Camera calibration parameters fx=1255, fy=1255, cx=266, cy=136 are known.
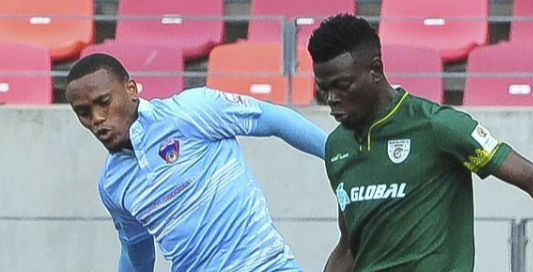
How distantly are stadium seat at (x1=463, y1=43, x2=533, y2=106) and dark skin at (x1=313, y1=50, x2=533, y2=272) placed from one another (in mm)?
4279

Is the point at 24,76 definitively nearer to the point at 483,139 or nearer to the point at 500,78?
the point at 500,78

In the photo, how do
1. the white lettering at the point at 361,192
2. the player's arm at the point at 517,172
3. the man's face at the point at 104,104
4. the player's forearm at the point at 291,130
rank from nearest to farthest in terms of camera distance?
the player's arm at the point at 517,172
the white lettering at the point at 361,192
the man's face at the point at 104,104
the player's forearm at the point at 291,130

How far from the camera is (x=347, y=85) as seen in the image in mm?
3180

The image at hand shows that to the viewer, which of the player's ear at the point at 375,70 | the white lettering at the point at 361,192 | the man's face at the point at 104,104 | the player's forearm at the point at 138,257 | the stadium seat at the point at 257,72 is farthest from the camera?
the stadium seat at the point at 257,72

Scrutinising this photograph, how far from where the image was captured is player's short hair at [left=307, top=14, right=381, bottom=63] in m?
3.21

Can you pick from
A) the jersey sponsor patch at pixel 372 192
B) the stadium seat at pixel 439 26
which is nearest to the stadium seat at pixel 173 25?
the stadium seat at pixel 439 26

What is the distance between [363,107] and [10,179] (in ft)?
15.0

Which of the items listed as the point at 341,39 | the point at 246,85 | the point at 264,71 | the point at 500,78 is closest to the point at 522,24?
the point at 500,78

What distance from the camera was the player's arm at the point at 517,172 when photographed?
10.2ft

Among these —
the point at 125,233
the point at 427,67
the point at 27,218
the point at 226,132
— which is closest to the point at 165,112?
the point at 226,132

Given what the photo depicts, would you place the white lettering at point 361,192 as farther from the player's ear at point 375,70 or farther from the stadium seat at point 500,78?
the stadium seat at point 500,78

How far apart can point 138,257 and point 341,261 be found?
2.85 feet

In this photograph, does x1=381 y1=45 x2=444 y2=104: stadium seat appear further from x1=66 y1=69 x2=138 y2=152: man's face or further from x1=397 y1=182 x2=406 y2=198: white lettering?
x1=397 y1=182 x2=406 y2=198: white lettering

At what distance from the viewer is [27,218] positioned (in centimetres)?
709
